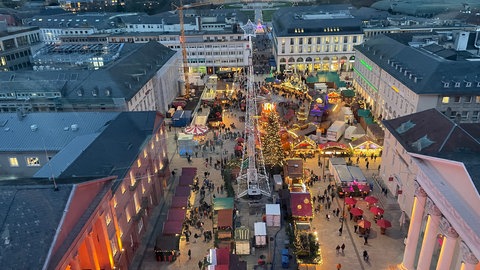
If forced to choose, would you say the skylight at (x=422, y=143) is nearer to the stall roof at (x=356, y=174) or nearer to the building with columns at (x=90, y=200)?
the stall roof at (x=356, y=174)

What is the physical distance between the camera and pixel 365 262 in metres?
38.1

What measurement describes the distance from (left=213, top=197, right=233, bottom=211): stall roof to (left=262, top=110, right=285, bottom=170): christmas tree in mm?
9949

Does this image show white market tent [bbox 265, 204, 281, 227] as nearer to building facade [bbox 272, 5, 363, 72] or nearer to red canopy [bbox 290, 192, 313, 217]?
red canopy [bbox 290, 192, 313, 217]

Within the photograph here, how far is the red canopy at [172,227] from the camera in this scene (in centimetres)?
4028

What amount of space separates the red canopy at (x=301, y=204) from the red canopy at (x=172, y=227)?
1265 centimetres

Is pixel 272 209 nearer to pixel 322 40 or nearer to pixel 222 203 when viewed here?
pixel 222 203

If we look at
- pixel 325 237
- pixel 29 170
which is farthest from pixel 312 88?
pixel 29 170

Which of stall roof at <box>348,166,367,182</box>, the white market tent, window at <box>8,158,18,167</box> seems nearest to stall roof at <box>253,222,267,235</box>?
the white market tent

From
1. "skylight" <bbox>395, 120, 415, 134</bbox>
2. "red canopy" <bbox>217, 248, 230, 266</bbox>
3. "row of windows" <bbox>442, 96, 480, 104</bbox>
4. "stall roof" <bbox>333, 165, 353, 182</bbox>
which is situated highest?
"skylight" <bbox>395, 120, 415, 134</bbox>

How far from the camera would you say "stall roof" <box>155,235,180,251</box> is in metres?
38.6

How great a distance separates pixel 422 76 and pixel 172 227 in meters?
43.2

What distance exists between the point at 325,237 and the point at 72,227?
26.3 metres

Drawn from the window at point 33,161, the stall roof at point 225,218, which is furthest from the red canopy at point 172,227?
the window at point 33,161

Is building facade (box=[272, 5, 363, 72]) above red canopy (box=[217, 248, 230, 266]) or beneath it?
above
